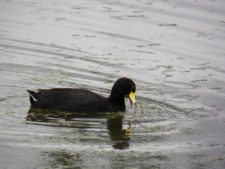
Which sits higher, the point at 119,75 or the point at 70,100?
the point at 70,100

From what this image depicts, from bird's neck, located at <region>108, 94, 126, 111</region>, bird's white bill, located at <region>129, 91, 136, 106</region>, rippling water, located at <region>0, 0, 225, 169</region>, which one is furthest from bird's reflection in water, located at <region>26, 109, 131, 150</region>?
bird's white bill, located at <region>129, 91, 136, 106</region>

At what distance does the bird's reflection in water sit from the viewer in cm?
1137

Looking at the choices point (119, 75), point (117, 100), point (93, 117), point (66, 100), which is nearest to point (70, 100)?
point (66, 100)

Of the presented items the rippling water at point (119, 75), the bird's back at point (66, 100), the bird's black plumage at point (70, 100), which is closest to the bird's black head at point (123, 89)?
the bird's black plumage at point (70, 100)

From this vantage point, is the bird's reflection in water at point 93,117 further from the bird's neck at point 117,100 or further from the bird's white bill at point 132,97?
the bird's white bill at point 132,97

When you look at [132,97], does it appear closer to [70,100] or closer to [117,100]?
[117,100]

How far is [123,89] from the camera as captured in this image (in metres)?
13.2

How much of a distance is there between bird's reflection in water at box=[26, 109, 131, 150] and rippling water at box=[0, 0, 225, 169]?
19 mm

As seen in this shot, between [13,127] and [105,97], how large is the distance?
9.16 ft

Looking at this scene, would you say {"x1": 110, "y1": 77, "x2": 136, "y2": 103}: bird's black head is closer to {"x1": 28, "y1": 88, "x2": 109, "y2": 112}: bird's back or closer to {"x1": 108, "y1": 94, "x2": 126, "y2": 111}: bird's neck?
{"x1": 108, "y1": 94, "x2": 126, "y2": 111}: bird's neck

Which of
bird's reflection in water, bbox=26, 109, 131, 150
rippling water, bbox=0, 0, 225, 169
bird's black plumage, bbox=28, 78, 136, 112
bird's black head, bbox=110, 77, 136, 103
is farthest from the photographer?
bird's black head, bbox=110, 77, 136, 103

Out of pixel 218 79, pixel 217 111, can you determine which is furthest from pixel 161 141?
pixel 218 79

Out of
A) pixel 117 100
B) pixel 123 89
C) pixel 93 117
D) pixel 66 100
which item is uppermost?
pixel 123 89

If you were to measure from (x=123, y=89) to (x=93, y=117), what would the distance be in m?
0.90
